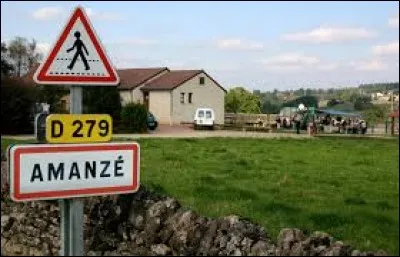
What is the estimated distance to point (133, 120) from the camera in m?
40.8

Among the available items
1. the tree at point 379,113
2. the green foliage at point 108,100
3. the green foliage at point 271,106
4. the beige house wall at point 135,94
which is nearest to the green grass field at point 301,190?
the tree at point 379,113

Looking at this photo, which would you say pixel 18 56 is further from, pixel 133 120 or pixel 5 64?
pixel 133 120

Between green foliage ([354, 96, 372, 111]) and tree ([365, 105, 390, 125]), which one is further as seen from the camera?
green foliage ([354, 96, 372, 111])

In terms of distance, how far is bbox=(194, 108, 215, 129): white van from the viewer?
45.8 metres

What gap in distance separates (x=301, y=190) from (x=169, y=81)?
39.8 metres

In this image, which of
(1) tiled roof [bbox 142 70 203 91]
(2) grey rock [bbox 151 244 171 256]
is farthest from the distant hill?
(1) tiled roof [bbox 142 70 203 91]

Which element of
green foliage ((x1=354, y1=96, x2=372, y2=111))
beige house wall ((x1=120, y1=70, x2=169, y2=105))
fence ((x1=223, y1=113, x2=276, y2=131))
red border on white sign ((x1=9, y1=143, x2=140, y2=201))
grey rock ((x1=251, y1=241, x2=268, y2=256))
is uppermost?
beige house wall ((x1=120, y1=70, x2=169, y2=105))

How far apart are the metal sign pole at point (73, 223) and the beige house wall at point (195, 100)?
39962 mm

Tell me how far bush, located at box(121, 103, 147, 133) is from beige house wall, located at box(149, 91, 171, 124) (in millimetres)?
7989

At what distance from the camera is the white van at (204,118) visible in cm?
4575

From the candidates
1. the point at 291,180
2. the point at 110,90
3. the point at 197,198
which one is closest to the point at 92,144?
the point at 197,198

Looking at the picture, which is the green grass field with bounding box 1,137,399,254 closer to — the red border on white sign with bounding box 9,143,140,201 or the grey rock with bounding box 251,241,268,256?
the grey rock with bounding box 251,241,268,256

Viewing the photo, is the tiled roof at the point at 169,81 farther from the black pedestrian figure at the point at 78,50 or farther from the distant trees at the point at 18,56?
the black pedestrian figure at the point at 78,50

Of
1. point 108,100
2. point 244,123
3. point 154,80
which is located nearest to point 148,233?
point 108,100
